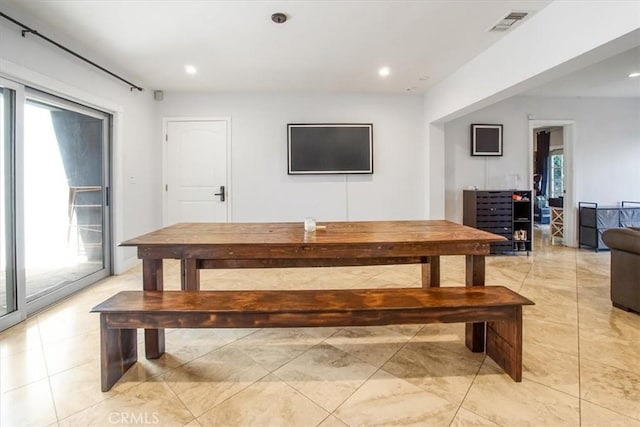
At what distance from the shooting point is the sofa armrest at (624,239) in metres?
2.61

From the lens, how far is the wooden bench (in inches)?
67.5

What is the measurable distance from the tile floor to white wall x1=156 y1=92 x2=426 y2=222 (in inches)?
104

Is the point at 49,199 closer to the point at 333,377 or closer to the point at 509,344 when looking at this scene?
the point at 333,377

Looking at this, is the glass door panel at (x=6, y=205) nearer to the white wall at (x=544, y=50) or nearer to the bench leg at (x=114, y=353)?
the bench leg at (x=114, y=353)

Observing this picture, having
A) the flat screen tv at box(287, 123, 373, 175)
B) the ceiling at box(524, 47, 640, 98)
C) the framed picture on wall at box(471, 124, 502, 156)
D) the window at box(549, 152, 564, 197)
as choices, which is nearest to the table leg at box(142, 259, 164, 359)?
the flat screen tv at box(287, 123, 373, 175)

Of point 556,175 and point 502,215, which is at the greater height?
point 556,175

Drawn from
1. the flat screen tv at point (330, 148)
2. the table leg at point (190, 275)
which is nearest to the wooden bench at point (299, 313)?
the table leg at point (190, 275)

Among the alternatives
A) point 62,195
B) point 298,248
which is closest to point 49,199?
point 62,195

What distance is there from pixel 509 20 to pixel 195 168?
430cm

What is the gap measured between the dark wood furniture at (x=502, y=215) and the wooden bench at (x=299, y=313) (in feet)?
11.0

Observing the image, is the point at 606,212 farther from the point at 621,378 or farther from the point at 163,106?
the point at 163,106

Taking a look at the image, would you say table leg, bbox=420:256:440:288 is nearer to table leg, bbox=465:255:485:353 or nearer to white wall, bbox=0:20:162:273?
table leg, bbox=465:255:485:353

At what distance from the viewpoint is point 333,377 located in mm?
1859

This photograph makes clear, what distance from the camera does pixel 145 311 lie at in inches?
67.2
